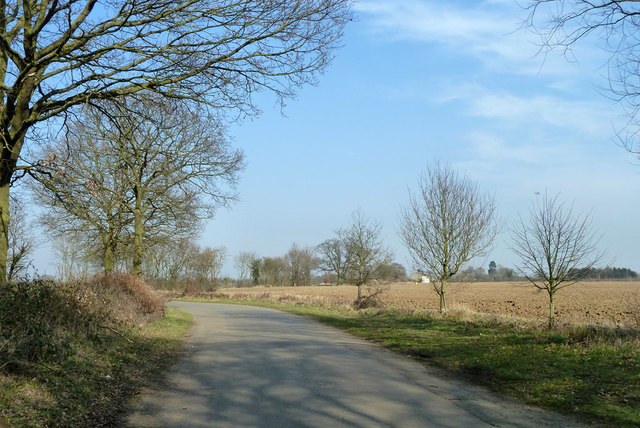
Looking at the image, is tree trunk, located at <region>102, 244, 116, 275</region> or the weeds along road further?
tree trunk, located at <region>102, 244, 116, 275</region>

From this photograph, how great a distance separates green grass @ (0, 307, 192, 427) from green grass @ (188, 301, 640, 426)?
6.13 metres

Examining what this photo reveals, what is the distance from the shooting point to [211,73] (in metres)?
9.12

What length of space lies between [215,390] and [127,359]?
9.89 ft

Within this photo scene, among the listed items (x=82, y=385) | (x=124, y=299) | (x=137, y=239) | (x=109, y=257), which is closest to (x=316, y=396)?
(x=82, y=385)

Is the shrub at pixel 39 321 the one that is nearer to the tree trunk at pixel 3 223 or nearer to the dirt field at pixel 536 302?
the tree trunk at pixel 3 223

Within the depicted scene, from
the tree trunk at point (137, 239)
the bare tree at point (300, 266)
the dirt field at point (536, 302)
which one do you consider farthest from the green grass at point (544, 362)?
the bare tree at point (300, 266)

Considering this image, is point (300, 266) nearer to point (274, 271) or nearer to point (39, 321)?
point (274, 271)

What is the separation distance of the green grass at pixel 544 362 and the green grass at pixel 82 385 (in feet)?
20.1

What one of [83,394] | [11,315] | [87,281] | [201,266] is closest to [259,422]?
[83,394]

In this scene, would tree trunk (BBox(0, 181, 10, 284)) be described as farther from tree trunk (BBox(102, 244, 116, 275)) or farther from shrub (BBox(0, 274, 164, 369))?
tree trunk (BBox(102, 244, 116, 275))

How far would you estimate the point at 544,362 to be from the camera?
942 centimetres

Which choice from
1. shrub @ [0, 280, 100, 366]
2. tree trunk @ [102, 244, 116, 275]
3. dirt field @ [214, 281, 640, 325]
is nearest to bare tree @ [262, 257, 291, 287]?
dirt field @ [214, 281, 640, 325]

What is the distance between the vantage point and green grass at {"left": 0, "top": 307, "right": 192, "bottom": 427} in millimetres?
5629

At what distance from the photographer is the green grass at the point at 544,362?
273 inches
